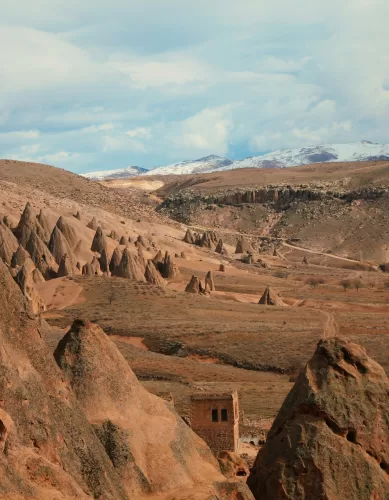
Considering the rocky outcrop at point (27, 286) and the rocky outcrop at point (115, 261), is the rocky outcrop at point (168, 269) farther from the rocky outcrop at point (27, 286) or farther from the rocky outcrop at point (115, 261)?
the rocky outcrop at point (27, 286)

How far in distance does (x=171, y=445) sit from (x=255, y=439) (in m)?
15.6

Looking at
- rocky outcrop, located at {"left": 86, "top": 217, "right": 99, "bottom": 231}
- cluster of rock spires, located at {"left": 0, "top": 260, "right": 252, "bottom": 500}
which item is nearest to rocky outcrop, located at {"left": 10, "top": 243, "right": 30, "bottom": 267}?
rocky outcrop, located at {"left": 86, "top": 217, "right": 99, "bottom": 231}

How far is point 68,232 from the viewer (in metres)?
83.0

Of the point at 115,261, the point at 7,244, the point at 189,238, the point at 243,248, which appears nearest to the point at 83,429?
the point at 7,244

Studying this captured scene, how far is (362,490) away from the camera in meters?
18.4

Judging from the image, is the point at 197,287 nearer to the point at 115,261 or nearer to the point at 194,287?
the point at 194,287

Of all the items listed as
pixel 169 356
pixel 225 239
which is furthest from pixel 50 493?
pixel 225 239

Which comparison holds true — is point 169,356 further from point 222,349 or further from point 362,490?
point 362,490

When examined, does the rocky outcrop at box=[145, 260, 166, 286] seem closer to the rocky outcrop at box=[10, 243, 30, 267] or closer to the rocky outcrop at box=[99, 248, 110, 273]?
the rocky outcrop at box=[99, 248, 110, 273]

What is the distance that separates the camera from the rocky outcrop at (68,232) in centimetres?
8244

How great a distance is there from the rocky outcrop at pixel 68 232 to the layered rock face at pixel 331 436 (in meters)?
63.7

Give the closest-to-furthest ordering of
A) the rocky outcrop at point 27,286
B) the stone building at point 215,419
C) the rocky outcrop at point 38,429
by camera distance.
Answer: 1. the rocky outcrop at point 38,429
2. the stone building at point 215,419
3. the rocky outcrop at point 27,286

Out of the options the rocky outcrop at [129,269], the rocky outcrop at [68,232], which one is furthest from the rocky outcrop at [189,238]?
the rocky outcrop at [129,269]

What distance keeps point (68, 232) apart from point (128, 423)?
64674 mm
